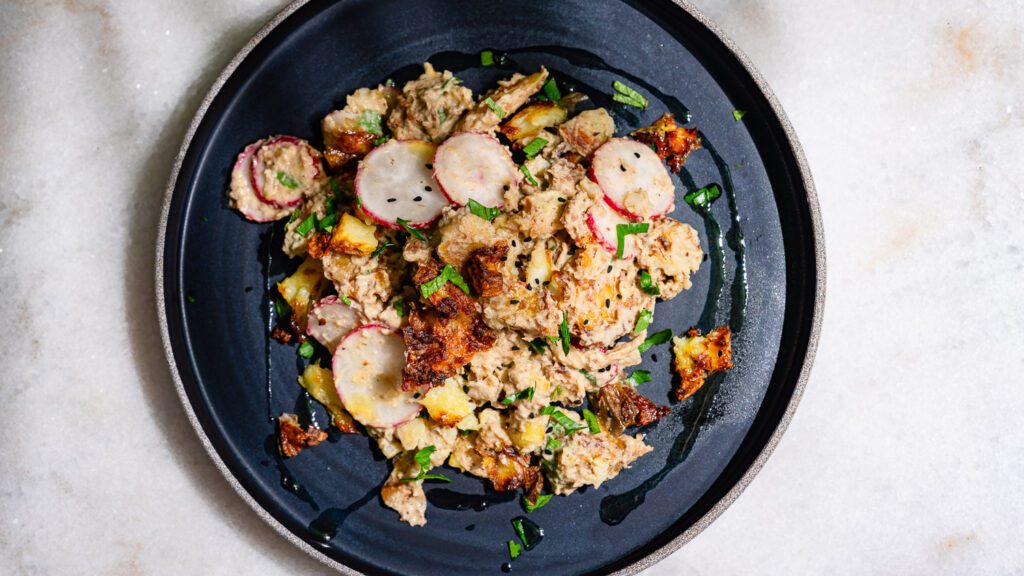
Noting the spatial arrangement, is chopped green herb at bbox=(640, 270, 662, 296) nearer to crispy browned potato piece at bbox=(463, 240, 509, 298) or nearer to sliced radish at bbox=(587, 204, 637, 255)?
sliced radish at bbox=(587, 204, 637, 255)

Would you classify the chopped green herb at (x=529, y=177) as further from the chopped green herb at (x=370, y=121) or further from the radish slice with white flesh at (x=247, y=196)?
the radish slice with white flesh at (x=247, y=196)

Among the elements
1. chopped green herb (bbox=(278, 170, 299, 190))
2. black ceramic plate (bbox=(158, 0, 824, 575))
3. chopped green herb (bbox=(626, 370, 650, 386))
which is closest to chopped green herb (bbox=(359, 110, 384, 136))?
black ceramic plate (bbox=(158, 0, 824, 575))

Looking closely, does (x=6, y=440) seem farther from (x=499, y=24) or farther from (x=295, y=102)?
(x=499, y=24)

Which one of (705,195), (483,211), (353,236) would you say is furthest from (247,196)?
(705,195)

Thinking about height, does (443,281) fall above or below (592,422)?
above

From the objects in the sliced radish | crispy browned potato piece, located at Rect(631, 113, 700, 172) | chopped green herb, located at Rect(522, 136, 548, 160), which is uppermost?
crispy browned potato piece, located at Rect(631, 113, 700, 172)

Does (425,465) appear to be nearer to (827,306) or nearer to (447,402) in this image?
(447,402)
